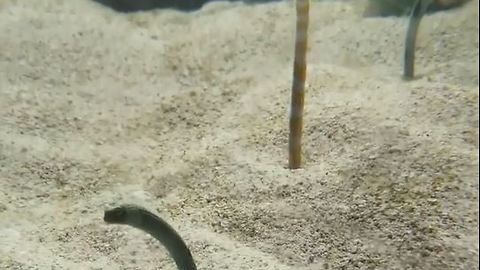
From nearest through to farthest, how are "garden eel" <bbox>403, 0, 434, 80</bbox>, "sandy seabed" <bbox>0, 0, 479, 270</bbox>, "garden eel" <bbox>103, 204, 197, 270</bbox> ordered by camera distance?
"garden eel" <bbox>103, 204, 197, 270</bbox> → "sandy seabed" <bbox>0, 0, 479, 270</bbox> → "garden eel" <bbox>403, 0, 434, 80</bbox>

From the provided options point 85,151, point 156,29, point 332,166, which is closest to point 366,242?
point 332,166

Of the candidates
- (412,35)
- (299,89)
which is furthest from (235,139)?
(412,35)

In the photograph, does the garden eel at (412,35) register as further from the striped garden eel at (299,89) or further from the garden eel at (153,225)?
the garden eel at (153,225)

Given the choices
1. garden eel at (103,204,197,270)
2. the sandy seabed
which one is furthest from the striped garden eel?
garden eel at (103,204,197,270)

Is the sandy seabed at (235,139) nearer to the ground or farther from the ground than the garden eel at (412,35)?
nearer to the ground

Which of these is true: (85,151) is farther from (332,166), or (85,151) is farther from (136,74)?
(332,166)

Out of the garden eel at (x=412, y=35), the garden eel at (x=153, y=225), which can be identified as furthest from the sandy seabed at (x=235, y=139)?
the garden eel at (x=153, y=225)

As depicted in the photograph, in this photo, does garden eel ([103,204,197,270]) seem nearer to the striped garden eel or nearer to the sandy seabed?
the sandy seabed
